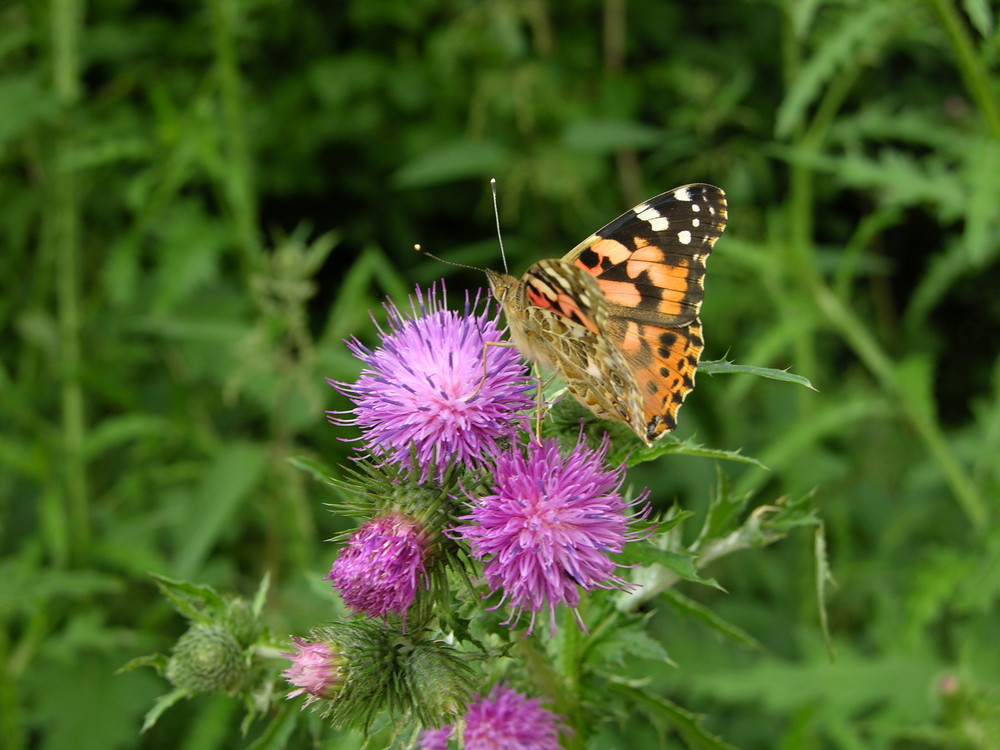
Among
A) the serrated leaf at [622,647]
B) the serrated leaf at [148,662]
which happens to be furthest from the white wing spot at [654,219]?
the serrated leaf at [148,662]

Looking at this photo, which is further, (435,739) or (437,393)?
(437,393)

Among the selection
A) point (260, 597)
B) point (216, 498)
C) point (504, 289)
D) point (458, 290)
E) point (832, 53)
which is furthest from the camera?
point (458, 290)

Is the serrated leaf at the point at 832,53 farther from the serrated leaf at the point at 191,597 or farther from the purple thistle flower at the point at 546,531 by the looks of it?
the serrated leaf at the point at 191,597

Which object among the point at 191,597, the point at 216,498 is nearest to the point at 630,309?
the point at 191,597

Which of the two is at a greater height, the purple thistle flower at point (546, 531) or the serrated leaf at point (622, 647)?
the purple thistle flower at point (546, 531)

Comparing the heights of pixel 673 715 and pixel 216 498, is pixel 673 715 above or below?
above

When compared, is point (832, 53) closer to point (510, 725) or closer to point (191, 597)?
point (510, 725)
